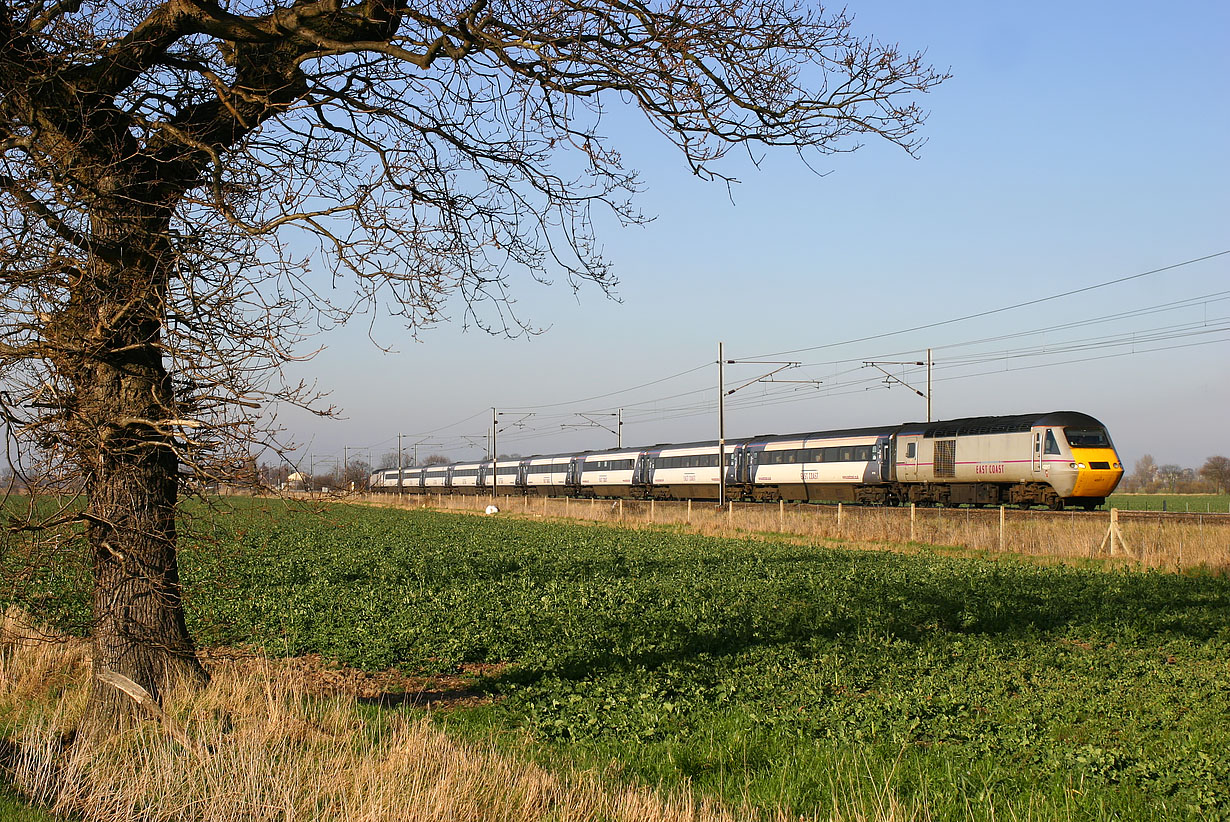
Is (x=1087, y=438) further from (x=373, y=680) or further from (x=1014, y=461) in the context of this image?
(x=373, y=680)

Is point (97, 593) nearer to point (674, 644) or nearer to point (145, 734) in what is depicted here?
point (145, 734)

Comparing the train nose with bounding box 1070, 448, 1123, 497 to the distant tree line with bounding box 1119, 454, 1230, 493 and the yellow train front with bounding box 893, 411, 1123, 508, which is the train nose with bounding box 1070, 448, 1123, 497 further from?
the distant tree line with bounding box 1119, 454, 1230, 493

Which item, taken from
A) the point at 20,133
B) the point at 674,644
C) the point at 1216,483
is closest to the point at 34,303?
the point at 20,133

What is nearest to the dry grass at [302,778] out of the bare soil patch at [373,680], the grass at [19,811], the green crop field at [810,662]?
the grass at [19,811]

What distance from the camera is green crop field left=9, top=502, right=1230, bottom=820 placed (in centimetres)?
650

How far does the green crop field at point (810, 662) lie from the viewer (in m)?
6.50

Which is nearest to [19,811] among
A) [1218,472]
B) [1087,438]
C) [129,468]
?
[129,468]

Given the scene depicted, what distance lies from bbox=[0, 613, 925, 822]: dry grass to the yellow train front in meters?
28.5

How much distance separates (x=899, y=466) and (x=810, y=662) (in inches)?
1164

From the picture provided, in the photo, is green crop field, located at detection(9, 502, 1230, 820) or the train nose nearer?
green crop field, located at detection(9, 502, 1230, 820)

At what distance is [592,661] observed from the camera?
10.4 m

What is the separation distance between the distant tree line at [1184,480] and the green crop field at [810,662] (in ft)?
273

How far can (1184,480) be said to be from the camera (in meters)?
96.9

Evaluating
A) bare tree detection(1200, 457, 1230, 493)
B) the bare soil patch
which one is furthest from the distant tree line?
the bare soil patch
